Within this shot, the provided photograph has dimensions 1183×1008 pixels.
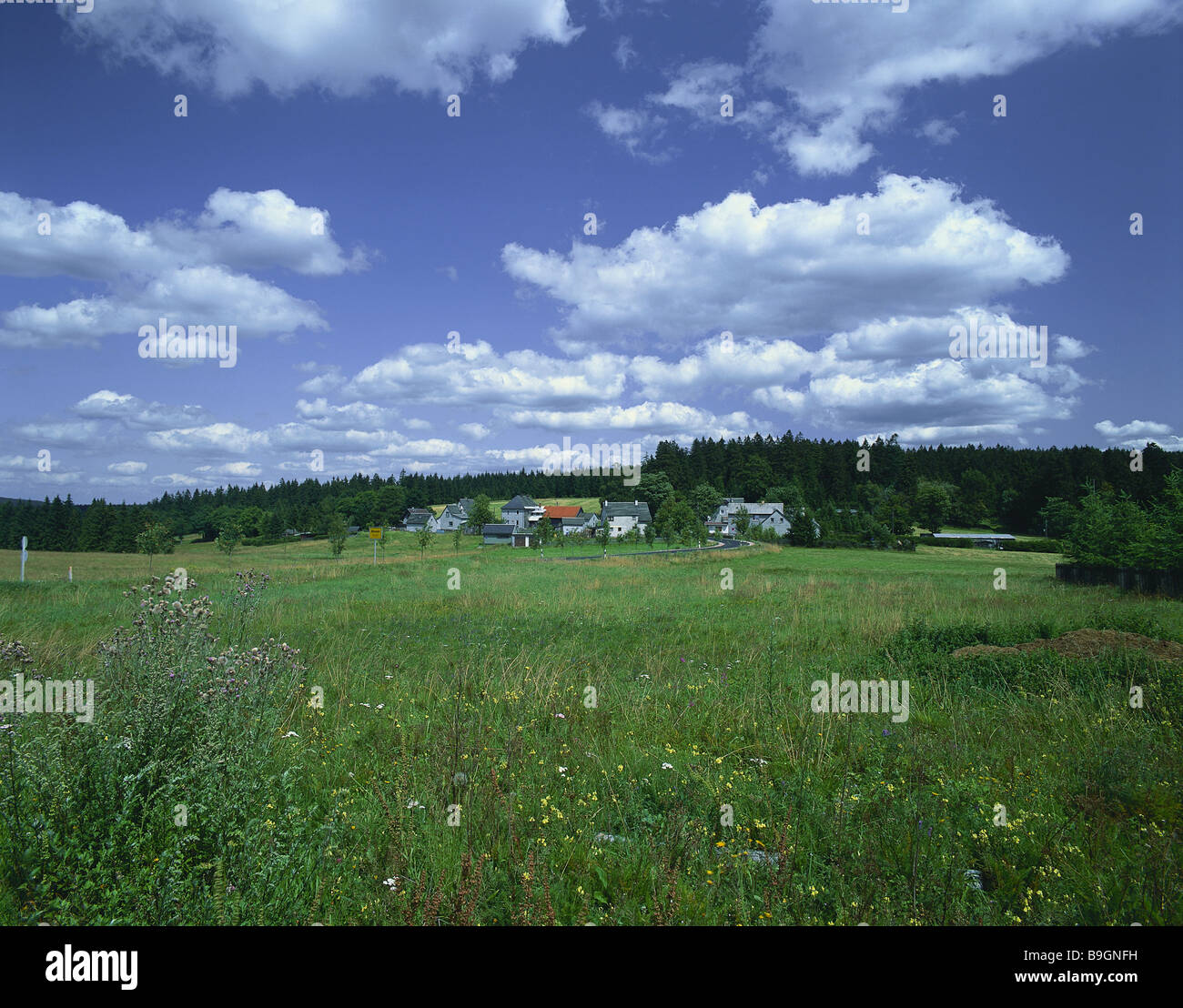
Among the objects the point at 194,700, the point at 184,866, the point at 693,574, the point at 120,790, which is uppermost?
the point at 194,700

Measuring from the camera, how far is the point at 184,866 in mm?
3238

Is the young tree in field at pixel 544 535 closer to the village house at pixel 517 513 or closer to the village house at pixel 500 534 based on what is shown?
the village house at pixel 500 534

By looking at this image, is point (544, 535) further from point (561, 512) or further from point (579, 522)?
point (561, 512)

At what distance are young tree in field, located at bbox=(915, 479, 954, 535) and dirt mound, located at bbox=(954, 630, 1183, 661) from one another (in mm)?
95269

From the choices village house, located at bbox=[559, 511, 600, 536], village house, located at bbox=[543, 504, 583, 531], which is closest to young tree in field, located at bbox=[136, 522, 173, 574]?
village house, located at bbox=[559, 511, 600, 536]

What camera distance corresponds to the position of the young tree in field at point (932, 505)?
92.7 m

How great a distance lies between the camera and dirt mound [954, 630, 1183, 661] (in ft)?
27.7

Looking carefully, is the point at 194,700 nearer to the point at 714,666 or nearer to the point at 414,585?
the point at 714,666

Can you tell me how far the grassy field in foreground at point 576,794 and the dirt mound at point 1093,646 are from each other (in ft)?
2.01

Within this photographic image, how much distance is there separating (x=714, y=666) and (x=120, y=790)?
289 inches

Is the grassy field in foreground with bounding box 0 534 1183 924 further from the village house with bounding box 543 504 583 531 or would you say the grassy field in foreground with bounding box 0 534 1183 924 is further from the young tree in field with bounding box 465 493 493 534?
the village house with bounding box 543 504 583 531

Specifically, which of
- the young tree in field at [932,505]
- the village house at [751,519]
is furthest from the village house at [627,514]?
the young tree in field at [932,505]

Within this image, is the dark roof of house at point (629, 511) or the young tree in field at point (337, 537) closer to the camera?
the young tree in field at point (337, 537)
